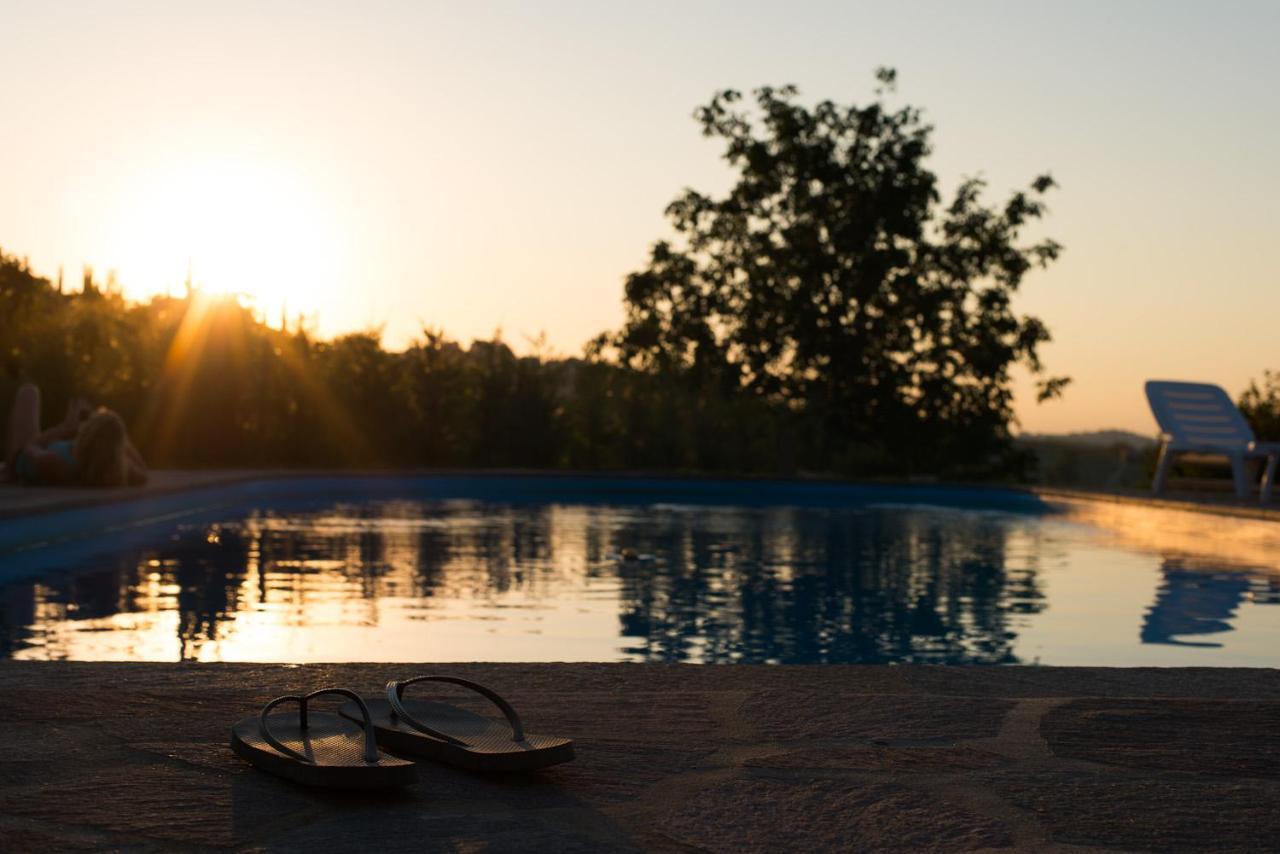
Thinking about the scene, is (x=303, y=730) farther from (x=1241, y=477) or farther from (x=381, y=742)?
(x=1241, y=477)

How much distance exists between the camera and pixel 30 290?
2989cm

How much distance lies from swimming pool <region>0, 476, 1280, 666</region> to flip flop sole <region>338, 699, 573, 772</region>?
9.61 ft

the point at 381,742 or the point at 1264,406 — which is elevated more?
the point at 1264,406

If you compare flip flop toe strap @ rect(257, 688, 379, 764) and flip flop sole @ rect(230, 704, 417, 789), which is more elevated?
flip flop toe strap @ rect(257, 688, 379, 764)

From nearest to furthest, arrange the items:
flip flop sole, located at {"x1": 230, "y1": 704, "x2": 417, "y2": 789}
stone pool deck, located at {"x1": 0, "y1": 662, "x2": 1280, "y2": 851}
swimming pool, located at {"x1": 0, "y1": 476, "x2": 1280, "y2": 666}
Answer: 1. stone pool deck, located at {"x1": 0, "y1": 662, "x2": 1280, "y2": 851}
2. flip flop sole, located at {"x1": 230, "y1": 704, "x2": 417, "y2": 789}
3. swimming pool, located at {"x1": 0, "y1": 476, "x2": 1280, "y2": 666}

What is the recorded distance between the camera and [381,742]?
2887mm

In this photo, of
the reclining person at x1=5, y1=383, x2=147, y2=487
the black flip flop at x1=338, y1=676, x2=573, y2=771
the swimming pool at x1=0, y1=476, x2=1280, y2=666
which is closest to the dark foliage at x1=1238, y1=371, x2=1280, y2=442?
the swimming pool at x1=0, y1=476, x2=1280, y2=666

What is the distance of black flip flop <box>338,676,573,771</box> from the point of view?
2689 millimetres

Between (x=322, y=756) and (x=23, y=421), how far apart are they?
11.3 m

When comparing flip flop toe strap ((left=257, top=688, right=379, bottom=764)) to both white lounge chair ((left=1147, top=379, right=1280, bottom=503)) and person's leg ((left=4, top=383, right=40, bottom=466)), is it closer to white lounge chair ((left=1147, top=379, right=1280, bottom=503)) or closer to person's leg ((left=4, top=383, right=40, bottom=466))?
person's leg ((left=4, top=383, right=40, bottom=466))

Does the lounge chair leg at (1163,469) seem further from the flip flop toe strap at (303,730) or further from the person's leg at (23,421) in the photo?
the flip flop toe strap at (303,730)

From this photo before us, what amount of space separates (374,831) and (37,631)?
4717mm

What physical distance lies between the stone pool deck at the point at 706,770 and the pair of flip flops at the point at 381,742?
4 centimetres

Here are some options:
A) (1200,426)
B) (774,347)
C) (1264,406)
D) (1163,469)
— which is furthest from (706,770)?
(774,347)
